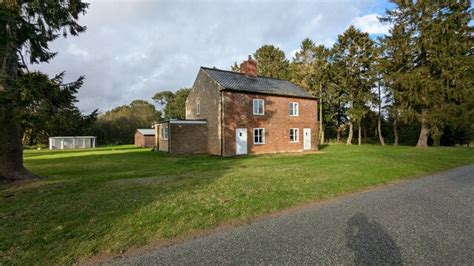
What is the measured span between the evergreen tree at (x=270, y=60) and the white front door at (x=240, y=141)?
100 feet

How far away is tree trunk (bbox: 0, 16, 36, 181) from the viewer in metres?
8.88

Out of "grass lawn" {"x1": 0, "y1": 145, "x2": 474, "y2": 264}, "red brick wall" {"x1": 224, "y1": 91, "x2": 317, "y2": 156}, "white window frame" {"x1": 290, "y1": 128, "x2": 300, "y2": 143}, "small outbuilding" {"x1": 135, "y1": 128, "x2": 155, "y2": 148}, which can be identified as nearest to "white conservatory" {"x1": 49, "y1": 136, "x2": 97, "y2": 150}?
"small outbuilding" {"x1": 135, "y1": 128, "x2": 155, "y2": 148}

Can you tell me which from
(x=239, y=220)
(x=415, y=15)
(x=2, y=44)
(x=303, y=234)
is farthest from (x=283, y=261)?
(x=415, y=15)

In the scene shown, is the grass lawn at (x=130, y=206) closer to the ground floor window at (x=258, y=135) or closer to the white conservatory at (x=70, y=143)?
the ground floor window at (x=258, y=135)

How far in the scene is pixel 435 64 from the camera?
2678cm

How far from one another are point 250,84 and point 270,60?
1199 inches

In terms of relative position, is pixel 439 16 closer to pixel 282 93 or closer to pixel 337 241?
pixel 282 93

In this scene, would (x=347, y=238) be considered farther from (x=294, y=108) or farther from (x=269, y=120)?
(x=294, y=108)

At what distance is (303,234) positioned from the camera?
4586 millimetres

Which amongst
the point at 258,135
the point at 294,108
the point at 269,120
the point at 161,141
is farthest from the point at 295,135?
the point at 161,141

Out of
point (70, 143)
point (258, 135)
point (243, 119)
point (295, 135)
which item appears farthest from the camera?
point (70, 143)

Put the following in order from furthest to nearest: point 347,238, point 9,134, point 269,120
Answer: point 269,120, point 9,134, point 347,238

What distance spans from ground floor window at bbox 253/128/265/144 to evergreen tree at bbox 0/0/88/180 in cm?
1491

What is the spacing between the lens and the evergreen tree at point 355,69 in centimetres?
3619
